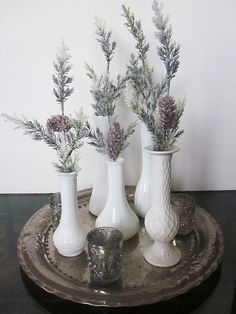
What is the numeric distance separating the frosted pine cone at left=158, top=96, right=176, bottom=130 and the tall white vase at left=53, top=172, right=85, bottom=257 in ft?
0.71

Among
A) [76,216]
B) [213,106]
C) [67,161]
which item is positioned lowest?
[76,216]

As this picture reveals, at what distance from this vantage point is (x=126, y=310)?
500 mm

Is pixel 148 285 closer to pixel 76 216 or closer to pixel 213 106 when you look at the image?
pixel 76 216

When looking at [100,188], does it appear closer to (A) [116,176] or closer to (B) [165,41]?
(A) [116,176]

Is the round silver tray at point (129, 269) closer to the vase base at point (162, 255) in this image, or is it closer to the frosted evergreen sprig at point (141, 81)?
the vase base at point (162, 255)

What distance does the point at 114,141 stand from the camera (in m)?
0.58

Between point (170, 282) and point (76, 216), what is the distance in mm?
222

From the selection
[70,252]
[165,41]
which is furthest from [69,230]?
[165,41]

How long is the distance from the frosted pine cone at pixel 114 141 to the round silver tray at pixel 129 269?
0.21 m

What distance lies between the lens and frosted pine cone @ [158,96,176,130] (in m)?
0.50

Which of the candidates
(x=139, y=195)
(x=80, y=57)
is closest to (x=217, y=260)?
(x=139, y=195)

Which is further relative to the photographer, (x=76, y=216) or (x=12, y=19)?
(x=12, y=19)

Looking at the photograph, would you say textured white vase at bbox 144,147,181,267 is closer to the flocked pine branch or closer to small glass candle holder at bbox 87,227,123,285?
small glass candle holder at bbox 87,227,123,285

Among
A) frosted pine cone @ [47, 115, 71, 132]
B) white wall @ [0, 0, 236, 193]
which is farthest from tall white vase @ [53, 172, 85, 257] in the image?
white wall @ [0, 0, 236, 193]
